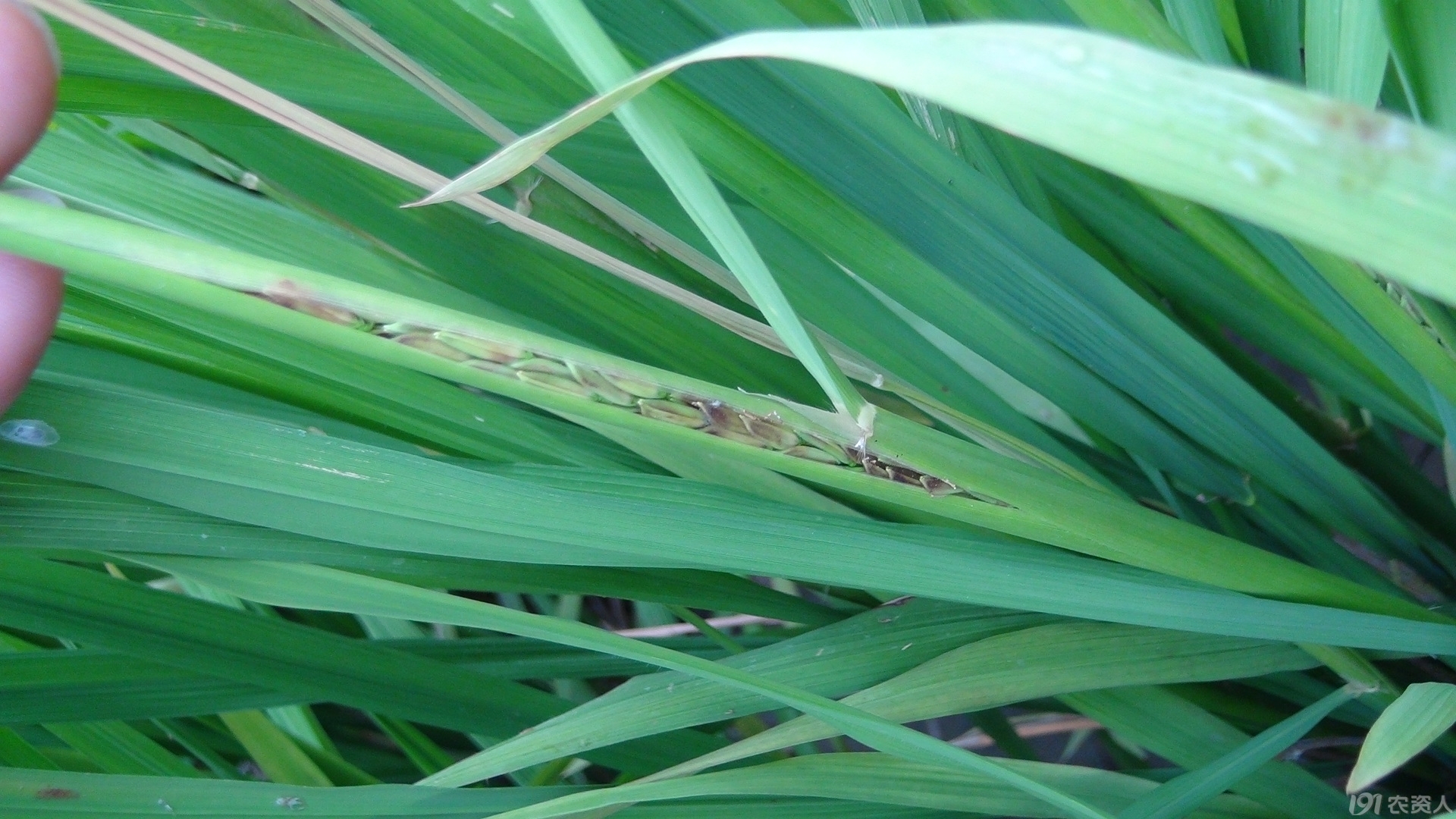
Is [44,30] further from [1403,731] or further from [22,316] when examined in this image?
[1403,731]

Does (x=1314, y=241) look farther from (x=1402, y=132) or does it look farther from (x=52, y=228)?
(x=52, y=228)

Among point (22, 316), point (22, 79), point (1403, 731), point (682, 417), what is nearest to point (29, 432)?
point (22, 316)

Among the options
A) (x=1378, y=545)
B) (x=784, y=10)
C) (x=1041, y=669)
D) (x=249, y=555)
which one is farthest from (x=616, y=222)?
(x=1378, y=545)

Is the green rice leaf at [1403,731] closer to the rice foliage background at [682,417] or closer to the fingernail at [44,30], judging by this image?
the rice foliage background at [682,417]

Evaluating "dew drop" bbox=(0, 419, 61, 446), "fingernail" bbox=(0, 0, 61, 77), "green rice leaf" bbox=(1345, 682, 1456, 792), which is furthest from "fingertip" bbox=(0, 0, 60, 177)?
"green rice leaf" bbox=(1345, 682, 1456, 792)

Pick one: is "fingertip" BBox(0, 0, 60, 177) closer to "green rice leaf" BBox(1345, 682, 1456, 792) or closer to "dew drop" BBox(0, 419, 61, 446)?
"dew drop" BBox(0, 419, 61, 446)

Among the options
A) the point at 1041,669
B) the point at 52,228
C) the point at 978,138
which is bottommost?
the point at 1041,669

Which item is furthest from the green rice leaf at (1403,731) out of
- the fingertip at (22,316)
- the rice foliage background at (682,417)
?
the fingertip at (22,316)
